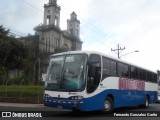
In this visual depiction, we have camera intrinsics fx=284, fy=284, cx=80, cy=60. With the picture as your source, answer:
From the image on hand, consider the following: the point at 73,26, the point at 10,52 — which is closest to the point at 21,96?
the point at 10,52

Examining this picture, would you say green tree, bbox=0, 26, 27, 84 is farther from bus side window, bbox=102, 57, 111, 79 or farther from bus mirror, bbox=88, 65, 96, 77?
bus mirror, bbox=88, 65, 96, 77

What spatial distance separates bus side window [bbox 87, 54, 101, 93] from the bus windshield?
0.38m

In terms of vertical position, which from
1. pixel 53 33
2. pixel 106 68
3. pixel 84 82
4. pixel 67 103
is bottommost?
pixel 67 103

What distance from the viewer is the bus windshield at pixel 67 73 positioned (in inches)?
533

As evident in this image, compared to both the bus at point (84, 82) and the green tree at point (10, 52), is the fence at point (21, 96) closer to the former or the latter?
the bus at point (84, 82)

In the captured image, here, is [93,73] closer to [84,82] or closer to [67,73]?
[84,82]

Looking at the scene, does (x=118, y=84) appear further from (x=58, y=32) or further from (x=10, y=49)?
(x=58, y=32)

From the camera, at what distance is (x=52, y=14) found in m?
96.8

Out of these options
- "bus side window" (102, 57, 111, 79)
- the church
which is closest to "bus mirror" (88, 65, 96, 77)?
"bus side window" (102, 57, 111, 79)

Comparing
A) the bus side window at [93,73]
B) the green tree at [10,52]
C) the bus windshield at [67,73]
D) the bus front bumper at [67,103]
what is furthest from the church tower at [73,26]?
the bus front bumper at [67,103]

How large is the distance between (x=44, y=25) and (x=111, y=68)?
272 feet

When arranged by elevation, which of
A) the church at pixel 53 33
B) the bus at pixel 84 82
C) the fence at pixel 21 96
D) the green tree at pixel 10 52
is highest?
the church at pixel 53 33

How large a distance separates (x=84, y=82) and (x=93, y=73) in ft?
2.84

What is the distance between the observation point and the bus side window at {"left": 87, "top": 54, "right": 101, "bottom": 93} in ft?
45.6
